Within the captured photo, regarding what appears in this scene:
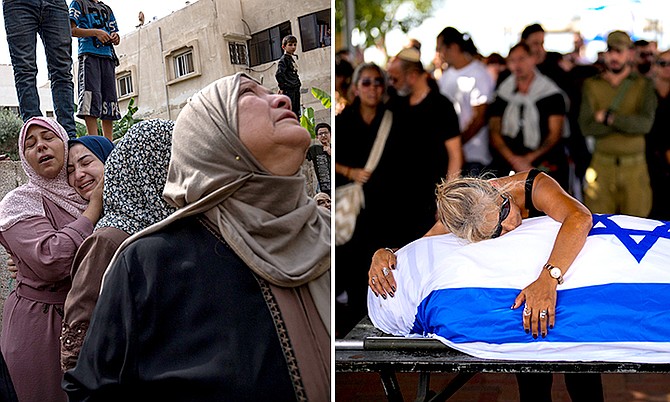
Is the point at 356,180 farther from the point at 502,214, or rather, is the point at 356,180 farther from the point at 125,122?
the point at 125,122

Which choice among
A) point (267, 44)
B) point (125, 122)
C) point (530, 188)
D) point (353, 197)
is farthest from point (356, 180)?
point (267, 44)

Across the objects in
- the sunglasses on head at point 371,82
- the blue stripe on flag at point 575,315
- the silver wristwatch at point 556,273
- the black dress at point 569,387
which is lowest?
the black dress at point 569,387

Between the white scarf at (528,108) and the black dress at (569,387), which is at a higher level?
the white scarf at (528,108)

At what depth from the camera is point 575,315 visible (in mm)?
1766

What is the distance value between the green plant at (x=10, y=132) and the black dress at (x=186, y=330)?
1.32 feet

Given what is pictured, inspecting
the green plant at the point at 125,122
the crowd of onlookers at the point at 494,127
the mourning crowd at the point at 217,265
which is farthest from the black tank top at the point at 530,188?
the green plant at the point at 125,122

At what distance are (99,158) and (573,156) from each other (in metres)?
2.00

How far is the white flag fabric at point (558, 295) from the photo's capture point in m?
1.74

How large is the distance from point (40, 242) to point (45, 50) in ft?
1.25

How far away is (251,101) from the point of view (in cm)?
107

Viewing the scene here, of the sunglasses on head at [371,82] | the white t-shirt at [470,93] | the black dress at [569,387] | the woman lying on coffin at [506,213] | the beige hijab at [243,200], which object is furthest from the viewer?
the white t-shirt at [470,93]

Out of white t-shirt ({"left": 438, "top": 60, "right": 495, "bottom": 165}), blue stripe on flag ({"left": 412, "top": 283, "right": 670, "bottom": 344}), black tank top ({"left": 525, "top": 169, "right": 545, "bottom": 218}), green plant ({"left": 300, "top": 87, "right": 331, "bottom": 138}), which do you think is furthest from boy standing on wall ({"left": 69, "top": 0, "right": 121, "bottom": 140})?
white t-shirt ({"left": 438, "top": 60, "right": 495, "bottom": 165})

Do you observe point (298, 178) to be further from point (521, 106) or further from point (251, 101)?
point (521, 106)

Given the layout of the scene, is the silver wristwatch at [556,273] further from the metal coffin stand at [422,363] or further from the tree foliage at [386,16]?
the tree foliage at [386,16]
